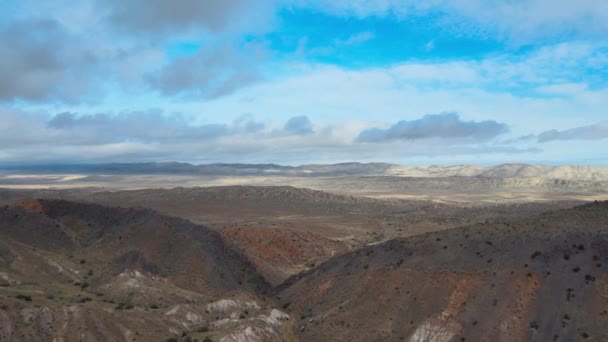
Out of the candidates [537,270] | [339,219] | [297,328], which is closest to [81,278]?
[297,328]

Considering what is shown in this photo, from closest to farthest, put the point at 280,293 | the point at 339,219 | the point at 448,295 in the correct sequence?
the point at 448,295
the point at 280,293
the point at 339,219

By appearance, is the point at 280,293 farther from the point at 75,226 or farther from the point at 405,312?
the point at 75,226

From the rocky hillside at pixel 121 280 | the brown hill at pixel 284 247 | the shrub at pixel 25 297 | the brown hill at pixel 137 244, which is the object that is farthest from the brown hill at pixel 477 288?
the brown hill at pixel 284 247

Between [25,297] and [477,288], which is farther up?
[477,288]

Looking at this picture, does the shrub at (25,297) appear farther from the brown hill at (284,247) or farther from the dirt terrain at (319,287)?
the brown hill at (284,247)

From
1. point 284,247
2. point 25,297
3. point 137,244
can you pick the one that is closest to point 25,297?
point 25,297

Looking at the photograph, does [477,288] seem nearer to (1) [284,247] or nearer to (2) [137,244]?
(2) [137,244]

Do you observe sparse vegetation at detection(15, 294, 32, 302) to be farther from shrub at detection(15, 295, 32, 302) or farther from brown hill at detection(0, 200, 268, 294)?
brown hill at detection(0, 200, 268, 294)

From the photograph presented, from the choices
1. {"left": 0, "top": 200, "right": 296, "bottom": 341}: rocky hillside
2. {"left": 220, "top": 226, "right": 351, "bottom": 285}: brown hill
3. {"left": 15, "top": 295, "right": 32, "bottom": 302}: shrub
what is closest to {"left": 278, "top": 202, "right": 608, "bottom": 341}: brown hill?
{"left": 0, "top": 200, "right": 296, "bottom": 341}: rocky hillside
